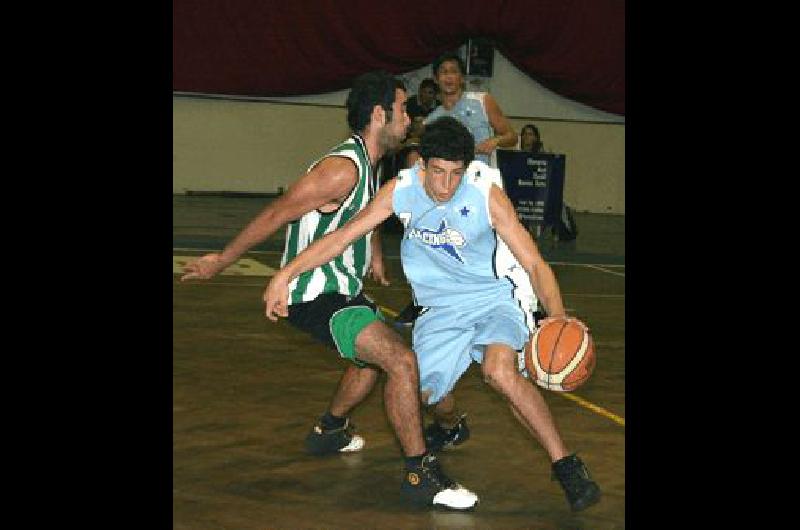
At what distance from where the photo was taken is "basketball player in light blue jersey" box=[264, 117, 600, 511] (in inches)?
237

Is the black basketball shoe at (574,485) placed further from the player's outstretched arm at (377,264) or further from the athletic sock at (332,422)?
the player's outstretched arm at (377,264)

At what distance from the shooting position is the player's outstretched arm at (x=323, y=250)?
617 cm

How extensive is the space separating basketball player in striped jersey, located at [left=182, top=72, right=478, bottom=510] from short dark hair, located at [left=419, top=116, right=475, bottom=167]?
0.62 meters

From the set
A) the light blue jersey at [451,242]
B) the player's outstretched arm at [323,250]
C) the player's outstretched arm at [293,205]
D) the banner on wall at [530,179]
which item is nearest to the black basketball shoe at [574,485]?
the light blue jersey at [451,242]

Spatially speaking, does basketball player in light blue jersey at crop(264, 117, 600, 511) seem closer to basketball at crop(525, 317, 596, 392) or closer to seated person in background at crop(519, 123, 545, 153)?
basketball at crop(525, 317, 596, 392)

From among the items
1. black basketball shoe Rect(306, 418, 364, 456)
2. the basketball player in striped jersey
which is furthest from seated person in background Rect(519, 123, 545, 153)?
black basketball shoe Rect(306, 418, 364, 456)

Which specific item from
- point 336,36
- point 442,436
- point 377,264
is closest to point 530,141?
point 336,36

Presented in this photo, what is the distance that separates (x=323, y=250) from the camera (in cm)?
621

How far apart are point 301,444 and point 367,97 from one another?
6.33 ft

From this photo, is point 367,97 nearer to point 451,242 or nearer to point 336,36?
point 451,242
